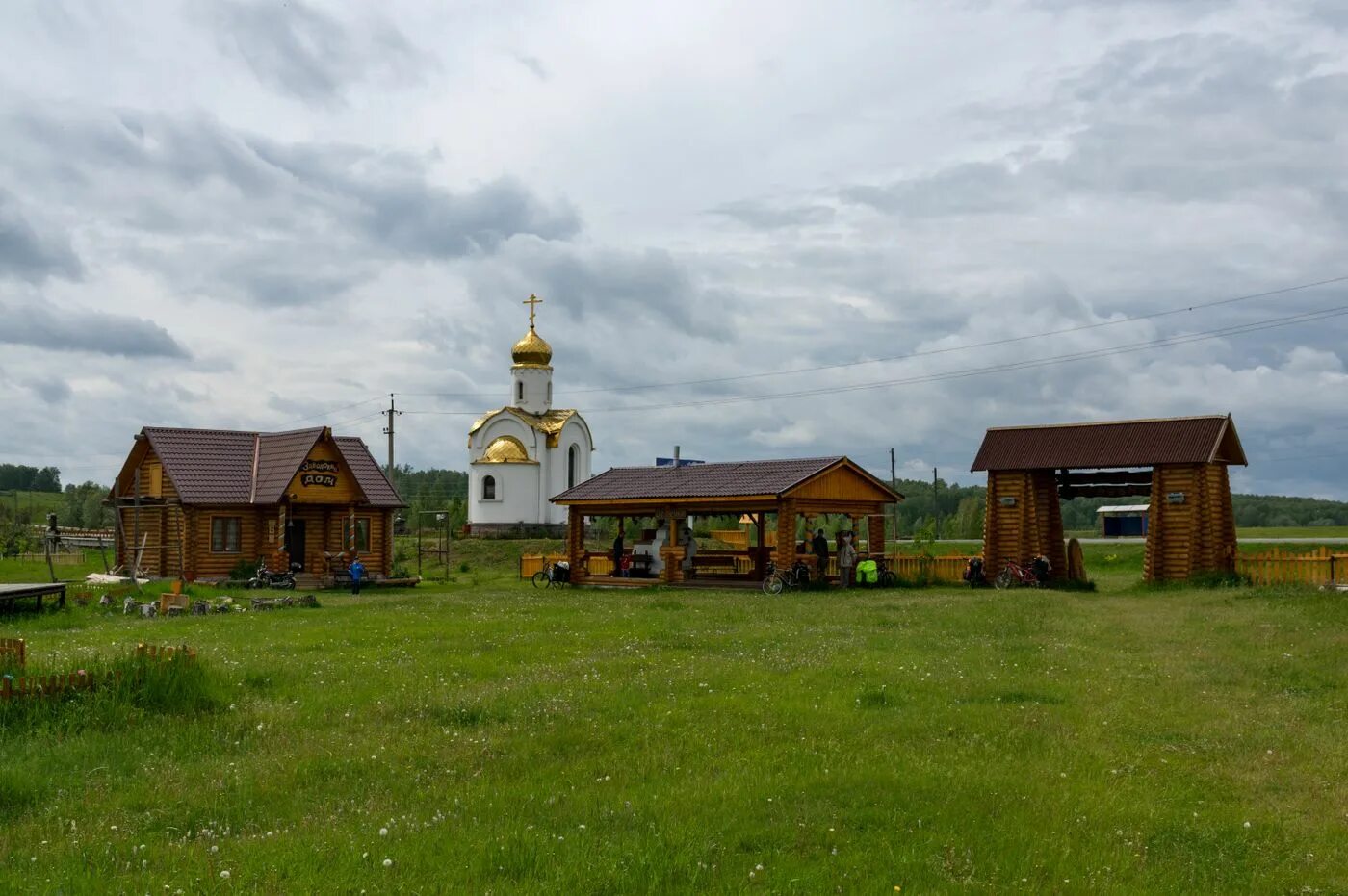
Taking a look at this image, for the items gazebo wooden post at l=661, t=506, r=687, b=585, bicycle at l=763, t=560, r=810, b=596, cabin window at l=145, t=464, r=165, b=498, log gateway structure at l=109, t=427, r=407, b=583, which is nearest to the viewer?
bicycle at l=763, t=560, r=810, b=596

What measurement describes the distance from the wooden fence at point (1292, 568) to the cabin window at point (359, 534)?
29.5 meters

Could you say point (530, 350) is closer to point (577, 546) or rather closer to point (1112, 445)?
point (577, 546)

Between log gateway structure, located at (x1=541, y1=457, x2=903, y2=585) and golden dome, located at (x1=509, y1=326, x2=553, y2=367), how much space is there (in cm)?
3270

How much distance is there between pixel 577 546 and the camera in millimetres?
41344

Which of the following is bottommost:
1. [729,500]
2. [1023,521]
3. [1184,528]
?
[1184,528]

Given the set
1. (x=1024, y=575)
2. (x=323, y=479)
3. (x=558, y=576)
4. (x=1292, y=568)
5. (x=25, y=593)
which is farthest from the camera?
(x=323, y=479)

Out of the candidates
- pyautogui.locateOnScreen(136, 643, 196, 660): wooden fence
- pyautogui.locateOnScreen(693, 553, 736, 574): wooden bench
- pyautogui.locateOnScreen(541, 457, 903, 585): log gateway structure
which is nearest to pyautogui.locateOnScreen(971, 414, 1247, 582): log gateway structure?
pyautogui.locateOnScreen(541, 457, 903, 585): log gateway structure

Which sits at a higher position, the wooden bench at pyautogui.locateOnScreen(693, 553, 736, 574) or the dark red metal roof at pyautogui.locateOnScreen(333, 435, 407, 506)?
the dark red metal roof at pyautogui.locateOnScreen(333, 435, 407, 506)

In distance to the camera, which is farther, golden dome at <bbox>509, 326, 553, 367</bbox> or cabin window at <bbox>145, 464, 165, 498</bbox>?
golden dome at <bbox>509, 326, 553, 367</bbox>

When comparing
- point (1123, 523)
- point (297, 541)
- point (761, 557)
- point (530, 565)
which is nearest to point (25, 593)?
point (297, 541)

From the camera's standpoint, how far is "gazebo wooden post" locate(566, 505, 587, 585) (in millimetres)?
40625

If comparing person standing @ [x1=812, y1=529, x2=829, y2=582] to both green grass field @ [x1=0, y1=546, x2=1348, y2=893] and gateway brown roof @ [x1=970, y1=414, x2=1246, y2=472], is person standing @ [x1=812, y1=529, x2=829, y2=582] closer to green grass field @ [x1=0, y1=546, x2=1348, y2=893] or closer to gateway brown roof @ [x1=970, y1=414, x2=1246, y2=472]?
gateway brown roof @ [x1=970, y1=414, x2=1246, y2=472]

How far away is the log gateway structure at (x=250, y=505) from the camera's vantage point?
4212 cm

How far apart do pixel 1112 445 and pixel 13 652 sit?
3011 cm
